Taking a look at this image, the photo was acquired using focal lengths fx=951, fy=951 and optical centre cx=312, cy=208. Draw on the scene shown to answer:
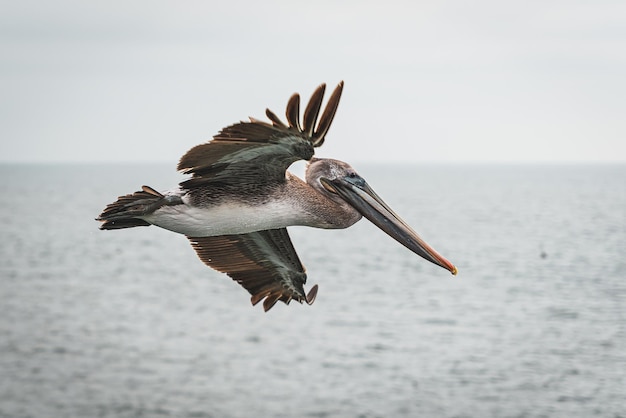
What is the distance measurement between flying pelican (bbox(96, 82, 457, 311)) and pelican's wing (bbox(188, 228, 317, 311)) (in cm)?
106

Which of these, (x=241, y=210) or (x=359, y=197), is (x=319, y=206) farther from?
(x=241, y=210)

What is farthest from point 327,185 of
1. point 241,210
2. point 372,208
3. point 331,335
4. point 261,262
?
point 331,335

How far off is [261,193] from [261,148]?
59 cm

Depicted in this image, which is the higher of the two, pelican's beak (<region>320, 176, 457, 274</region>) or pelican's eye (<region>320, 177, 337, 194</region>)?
pelican's eye (<region>320, 177, 337, 194</region>)

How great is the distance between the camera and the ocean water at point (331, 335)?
1467 inches

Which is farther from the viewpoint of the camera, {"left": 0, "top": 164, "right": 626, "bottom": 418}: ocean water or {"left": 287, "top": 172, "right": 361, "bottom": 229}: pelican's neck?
{"left": 0, "top": 164, "right": 626, "bottom": 418}: ocean water

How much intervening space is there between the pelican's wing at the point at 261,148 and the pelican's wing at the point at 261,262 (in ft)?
4.58

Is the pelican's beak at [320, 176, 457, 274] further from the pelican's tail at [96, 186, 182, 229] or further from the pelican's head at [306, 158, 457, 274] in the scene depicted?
the pelican's tail at [96, 186, 182, 229]

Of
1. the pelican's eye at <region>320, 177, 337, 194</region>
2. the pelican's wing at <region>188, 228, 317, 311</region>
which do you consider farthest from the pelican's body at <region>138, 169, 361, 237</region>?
the pelican's wing at <region>188, 228, 317, 311</region>

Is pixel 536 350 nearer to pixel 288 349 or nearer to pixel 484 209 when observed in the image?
pixel 288 349

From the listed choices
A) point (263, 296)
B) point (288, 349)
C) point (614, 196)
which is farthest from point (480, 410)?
point (614, 196)

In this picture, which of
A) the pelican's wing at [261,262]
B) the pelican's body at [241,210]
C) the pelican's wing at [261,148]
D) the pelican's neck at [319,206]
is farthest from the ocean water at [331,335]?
the pelican's wing at [261,148]

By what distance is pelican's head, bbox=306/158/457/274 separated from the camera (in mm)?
7688

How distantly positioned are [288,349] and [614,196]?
421 feet
